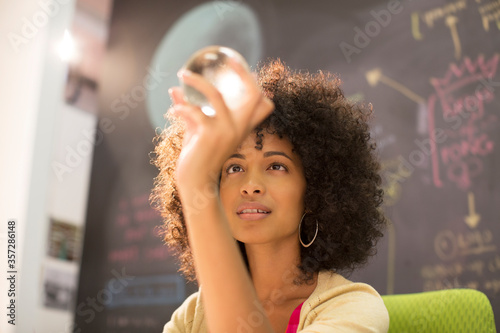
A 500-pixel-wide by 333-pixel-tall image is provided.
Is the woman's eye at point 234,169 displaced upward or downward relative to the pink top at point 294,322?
upward

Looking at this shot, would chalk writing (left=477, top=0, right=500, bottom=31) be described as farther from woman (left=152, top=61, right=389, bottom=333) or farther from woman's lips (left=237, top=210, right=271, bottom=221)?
woman's lips (left=237, top=210, right=271, bottom=221)

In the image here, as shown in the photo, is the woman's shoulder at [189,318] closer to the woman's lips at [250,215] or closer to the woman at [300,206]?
the woman at [300,206]

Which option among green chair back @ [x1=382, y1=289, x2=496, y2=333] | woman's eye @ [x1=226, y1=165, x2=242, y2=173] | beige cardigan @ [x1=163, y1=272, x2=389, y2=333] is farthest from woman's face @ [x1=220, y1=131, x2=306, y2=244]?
green chair back @ [x1=382, y1=289, x2=496, y2=333]

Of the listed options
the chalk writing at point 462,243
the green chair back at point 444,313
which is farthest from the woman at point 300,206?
the chalk writing at point 462,243

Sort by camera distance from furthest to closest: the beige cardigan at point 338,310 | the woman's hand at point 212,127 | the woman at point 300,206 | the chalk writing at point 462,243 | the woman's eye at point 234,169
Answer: the chalk writing at point 462,243 → the woman's eye at point 234,169 → the woman at point 300,206 → the beige cardigan at point 338,310 → the woman's hand at point 212,127

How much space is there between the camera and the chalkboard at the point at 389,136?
4.76 feet

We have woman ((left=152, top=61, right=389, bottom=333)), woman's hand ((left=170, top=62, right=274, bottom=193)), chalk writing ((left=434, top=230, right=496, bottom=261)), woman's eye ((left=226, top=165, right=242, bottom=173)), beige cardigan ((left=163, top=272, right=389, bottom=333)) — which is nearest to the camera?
woman's hand ((left=170, top=62, right=274, bottom=193))

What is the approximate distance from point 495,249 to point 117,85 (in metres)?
1.97

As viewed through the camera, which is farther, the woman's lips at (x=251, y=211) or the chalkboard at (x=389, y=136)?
the chalkboard at (x=389, y=136)

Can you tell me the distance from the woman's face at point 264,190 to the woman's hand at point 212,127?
0.34 metres

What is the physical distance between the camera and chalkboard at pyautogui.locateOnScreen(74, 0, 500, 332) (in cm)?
145

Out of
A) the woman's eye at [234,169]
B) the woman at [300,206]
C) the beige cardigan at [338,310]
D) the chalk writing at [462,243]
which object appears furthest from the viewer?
the chalk writing at [462,243]

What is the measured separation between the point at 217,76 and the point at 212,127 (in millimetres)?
58

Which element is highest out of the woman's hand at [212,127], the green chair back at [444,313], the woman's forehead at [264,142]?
the woman's forehead at [264,142]
